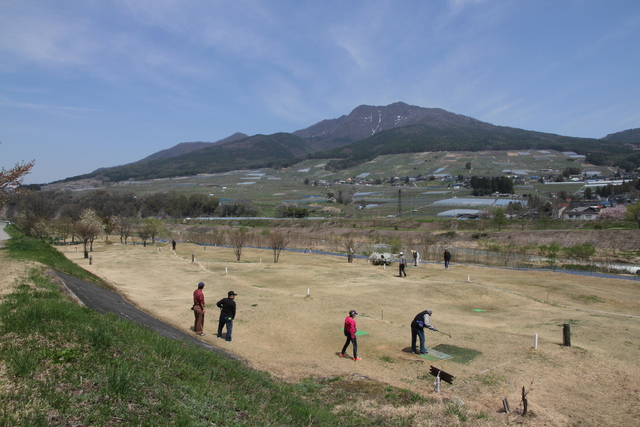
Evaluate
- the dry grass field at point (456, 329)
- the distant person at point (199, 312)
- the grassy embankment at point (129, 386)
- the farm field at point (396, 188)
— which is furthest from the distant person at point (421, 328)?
the farm field at point (396, 188)

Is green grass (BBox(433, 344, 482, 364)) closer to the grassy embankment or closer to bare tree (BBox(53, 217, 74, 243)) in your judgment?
the grassy embankment

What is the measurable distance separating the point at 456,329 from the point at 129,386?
12197mm

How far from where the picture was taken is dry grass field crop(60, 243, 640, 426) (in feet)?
29.8

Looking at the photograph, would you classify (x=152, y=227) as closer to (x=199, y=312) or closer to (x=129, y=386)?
(x=199, y=312)

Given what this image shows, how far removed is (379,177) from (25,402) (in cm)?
17475

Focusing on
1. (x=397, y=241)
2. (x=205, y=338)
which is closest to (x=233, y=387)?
(x=205, y=338)

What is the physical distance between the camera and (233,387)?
23.3 feet

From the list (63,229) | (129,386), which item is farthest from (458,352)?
(63,229)

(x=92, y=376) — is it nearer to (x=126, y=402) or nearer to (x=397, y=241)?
(x=126, y=402)

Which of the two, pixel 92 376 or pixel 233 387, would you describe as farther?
pixel 233 387

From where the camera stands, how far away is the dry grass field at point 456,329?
9.09 meters

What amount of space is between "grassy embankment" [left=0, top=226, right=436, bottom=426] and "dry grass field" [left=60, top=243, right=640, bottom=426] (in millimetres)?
2124

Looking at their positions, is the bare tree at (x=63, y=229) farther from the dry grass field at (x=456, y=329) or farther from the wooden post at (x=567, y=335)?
the wooden post at (x=567, y=335)

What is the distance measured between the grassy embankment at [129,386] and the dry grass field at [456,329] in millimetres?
2124
